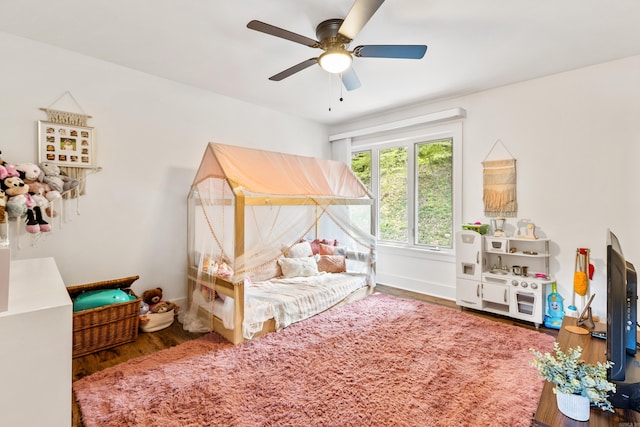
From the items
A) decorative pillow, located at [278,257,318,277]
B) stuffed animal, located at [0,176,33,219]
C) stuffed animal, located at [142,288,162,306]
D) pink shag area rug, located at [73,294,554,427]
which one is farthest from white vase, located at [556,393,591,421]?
stuffed animal, located at [0,176,33,219]

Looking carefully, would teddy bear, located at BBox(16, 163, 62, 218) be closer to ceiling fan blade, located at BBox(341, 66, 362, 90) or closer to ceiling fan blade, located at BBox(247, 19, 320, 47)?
ceiling fan blade, located at BBox(247, 19, 320, 47)

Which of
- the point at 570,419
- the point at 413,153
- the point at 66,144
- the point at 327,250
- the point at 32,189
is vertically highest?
the point at 413,153

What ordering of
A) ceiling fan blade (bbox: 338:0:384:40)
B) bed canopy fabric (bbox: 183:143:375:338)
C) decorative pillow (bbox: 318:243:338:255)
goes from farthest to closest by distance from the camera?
1. decorative pillow (bbox: 318:243:338:255)
2. bed canopy fabric (bbox: 183:143:375:338)
3. ceiling fan blade (bbox: 338:0:384:40)

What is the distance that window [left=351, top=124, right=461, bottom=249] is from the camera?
4.19 m

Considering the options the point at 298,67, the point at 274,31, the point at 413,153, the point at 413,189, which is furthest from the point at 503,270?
the point at 274,31

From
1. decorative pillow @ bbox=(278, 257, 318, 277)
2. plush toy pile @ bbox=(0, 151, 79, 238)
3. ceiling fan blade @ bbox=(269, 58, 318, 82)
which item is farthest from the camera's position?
decorative pillow @ bbox=(278, 257, 318, 277)

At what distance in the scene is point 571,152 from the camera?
3211mm

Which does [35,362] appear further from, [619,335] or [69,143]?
[69,143]

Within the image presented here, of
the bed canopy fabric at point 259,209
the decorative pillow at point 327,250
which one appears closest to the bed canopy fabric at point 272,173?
the bed canopy fabric at point 259,209

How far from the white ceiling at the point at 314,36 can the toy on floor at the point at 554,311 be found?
2.45 metres

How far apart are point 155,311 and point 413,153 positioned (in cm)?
396

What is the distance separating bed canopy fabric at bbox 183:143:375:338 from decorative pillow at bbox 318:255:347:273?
113 mm

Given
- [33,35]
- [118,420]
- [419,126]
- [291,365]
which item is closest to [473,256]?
[419,126]

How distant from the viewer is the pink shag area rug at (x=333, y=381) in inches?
71.5
